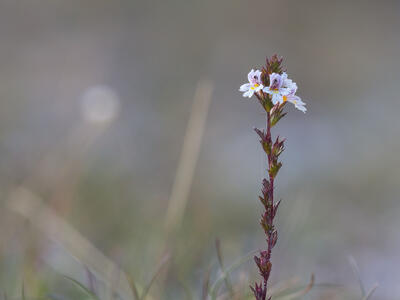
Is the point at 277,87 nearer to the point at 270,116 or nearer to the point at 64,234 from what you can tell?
the point at 270,116

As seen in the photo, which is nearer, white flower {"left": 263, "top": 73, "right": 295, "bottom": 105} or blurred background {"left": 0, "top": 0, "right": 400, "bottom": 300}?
white flower {"left": 263, "top": 73, "right": 295, "bottom": 105}

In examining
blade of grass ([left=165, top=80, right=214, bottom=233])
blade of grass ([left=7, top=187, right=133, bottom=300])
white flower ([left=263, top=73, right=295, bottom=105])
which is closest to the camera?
white flower ([left=263, top=73, right=295, bottom=105])

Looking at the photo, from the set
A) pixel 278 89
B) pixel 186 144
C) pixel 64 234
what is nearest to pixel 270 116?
pixel 278 89

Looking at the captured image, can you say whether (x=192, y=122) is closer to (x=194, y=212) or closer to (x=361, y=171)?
(x=194, y=212)

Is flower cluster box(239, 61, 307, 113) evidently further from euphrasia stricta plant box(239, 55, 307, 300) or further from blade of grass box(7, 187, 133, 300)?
blade of grass box(7, 187, 133, 300)

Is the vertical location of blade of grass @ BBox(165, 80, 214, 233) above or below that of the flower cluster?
above

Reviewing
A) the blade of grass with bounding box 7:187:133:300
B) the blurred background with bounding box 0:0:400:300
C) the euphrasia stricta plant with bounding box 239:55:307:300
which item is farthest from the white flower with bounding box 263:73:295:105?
the blade of grass with bounding box 7:187:133:300

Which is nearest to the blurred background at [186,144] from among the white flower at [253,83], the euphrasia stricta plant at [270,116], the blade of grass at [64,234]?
the blade of grass at [64,234]

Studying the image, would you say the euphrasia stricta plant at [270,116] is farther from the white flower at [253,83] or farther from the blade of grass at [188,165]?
the blade of grass at [188,165]
